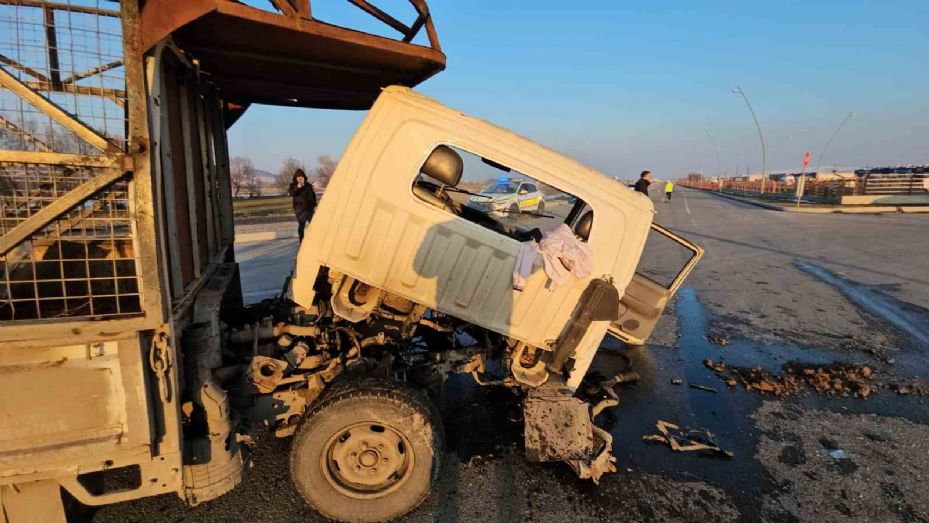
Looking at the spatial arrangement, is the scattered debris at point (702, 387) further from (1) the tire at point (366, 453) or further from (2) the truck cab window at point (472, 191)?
(1) the tire at point (366, 453)

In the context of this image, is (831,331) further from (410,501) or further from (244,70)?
(244,70)

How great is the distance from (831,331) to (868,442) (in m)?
3.30

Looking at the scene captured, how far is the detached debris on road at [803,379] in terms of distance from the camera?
473 cm

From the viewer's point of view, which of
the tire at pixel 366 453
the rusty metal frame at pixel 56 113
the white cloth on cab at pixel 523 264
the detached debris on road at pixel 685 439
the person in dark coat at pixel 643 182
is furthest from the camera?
the person in dark coat at pixel 643 182

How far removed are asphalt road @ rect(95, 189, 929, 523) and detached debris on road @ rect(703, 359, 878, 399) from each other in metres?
0.10

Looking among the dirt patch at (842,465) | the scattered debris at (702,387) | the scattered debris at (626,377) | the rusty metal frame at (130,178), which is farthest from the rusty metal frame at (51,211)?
the scattered debris at (702,387)

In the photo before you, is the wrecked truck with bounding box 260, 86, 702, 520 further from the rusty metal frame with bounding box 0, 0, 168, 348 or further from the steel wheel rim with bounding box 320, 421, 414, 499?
the rusty metal frame with bounding box 0, 0, 168, 348

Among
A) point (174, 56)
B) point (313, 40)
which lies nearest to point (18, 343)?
point (174, 56)

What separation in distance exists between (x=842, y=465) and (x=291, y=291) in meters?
4.53

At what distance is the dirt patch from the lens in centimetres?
303

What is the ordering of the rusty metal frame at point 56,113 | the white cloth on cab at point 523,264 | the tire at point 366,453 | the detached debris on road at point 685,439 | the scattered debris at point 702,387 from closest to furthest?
the rusty metal frame at point 56,113
the tire at point 366,453
the white cloth on cab at point 523,264
the detached debris on road at point 685,439
the scattered debris at point 702,387

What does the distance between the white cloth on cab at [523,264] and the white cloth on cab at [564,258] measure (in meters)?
0.09

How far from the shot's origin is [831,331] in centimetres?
644

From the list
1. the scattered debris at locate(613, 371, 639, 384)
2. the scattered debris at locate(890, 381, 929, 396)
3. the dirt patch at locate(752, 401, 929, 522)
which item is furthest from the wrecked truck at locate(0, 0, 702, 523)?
the scattered debris at locate(890, 381, 929, 396)
